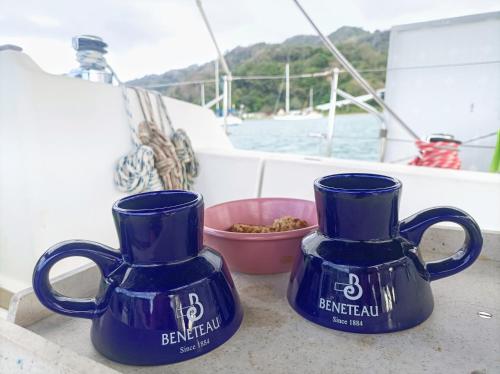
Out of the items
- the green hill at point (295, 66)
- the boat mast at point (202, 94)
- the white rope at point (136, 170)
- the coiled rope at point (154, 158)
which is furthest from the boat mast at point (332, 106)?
the white rope at point (136, 170)

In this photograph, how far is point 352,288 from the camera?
297mm

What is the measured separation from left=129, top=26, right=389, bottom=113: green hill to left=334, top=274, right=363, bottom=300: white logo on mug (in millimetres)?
1987

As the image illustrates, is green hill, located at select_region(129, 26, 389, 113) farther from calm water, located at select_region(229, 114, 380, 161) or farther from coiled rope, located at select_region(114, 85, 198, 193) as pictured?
coiled rope, located at select_region(114, 85, 198, 193)

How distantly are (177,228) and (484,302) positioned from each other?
0.32m

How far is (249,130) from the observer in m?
3.45

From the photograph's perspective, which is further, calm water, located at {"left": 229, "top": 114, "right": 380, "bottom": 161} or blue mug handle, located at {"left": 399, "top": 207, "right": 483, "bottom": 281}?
calm water, located at {"left": 229, "top": 114, "right": 380, "bottom": 161}

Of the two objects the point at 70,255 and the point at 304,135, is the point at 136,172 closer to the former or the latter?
the point at 70,255

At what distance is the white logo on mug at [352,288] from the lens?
30 cm

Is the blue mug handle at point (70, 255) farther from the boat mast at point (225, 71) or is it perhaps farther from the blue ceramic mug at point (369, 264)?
the boat mast at point (225, 71)

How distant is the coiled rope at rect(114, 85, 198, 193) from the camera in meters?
1.17

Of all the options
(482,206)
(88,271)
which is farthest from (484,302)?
(482,206)

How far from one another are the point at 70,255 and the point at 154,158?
1009mm

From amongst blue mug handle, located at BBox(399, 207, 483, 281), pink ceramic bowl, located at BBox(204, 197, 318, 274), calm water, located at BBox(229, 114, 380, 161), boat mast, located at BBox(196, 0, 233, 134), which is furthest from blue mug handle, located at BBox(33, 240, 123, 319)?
calm water, located at BBox(229, 114, 380, 161)

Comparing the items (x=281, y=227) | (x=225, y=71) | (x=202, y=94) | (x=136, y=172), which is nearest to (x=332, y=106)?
(x=225, y=71)
